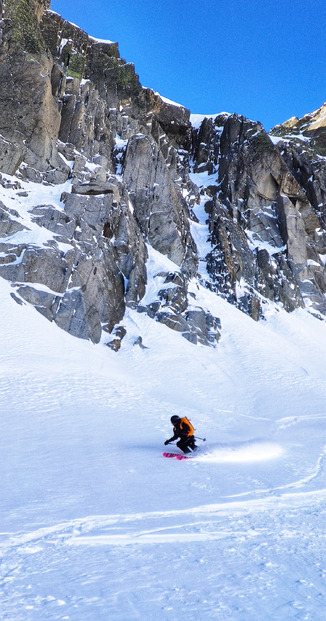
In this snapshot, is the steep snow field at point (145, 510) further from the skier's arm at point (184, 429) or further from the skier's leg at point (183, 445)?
the skier's arm at point (184, 429)

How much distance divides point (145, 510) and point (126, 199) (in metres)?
36.3

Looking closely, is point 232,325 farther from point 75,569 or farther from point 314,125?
point 314,125

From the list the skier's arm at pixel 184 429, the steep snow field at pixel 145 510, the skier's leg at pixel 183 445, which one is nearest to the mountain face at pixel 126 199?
the steep snow field at pixel 145 510

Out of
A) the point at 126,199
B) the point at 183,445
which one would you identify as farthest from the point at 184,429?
the point at 126,199

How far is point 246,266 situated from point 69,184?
2524 cm

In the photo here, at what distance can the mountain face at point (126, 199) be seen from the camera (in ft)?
98.6

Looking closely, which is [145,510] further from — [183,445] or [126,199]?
[126,199]

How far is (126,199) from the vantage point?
129 ft

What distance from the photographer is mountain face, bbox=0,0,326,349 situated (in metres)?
30.1

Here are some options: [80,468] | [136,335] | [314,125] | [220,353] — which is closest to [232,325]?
[220,353]

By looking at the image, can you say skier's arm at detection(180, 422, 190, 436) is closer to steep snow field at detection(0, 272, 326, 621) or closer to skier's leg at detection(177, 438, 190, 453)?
skier's leg at detection(177, 438, 190, 453)

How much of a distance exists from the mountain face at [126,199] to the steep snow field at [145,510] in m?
11.5

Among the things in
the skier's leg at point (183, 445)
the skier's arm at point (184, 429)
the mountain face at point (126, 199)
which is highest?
the mountain face at point (126, 199)

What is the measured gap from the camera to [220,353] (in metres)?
34.1
